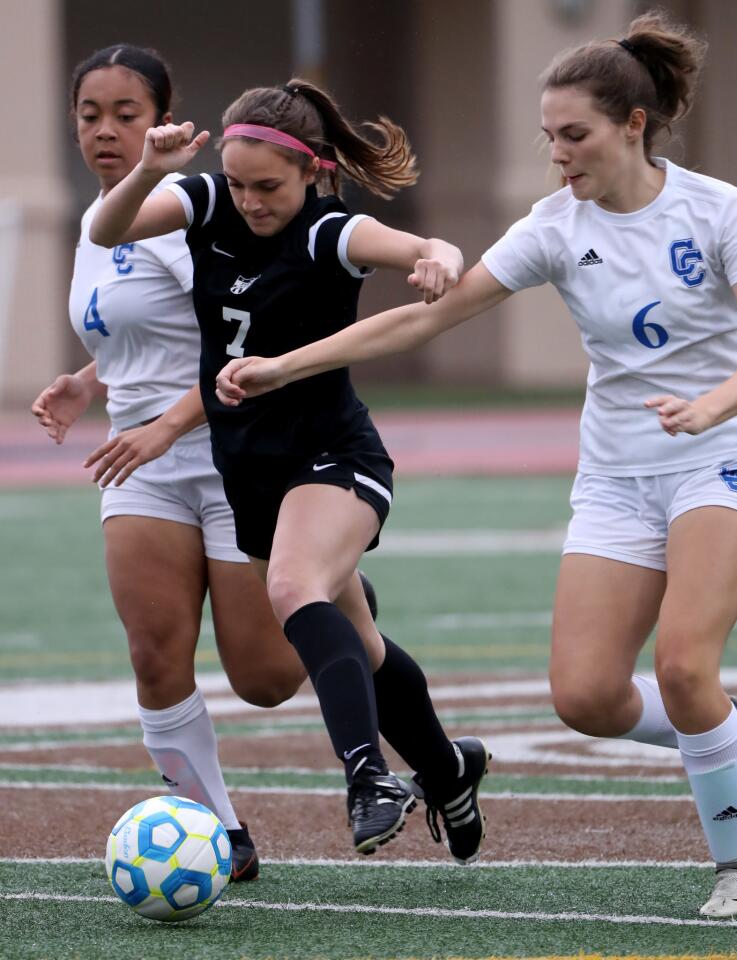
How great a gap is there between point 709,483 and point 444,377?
27563 millimetres

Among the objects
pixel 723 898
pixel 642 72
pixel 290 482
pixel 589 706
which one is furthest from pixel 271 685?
pixel 642 72

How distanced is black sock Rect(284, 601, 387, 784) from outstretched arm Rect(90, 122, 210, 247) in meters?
1.16

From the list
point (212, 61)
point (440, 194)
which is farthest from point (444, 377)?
point (212, 61)

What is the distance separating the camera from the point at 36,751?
7242 millimetres

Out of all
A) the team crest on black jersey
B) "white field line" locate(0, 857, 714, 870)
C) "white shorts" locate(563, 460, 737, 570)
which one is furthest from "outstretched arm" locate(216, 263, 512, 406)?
"white field line" locate(0, 857, 714, 870)

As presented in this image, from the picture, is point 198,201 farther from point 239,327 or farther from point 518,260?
point 518,260

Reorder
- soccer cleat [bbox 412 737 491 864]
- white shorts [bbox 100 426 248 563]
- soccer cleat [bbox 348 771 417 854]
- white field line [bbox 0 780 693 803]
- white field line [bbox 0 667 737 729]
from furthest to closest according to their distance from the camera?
white field line [bbox 0 667 737 729] < white field line [bbox 0 780 693 803] < white shorts [bbox 100 426 248 563] < soccer cleat [bbox 412 737 491 864] < soccer cleat [bbox 348 771 417 854]

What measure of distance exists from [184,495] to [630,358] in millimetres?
1363

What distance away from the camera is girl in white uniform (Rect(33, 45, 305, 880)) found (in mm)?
5172

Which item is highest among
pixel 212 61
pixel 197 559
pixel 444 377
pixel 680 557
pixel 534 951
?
pixel 680 557

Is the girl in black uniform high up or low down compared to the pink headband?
down

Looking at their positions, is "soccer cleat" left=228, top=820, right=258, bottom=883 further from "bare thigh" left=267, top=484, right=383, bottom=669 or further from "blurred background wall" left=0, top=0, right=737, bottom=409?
"blurred background wall" left=0, top=0, right=737, bottom=409

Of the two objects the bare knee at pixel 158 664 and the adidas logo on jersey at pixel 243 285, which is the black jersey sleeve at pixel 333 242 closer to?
the adidas logo on jersey at pixel 243 285

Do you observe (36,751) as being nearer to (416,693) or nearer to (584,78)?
(416,693)
